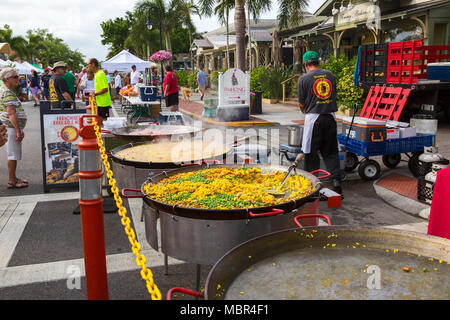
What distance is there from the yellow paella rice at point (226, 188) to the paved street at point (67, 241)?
3.33 feet

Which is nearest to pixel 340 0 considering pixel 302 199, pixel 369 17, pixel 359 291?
pixel 369 17

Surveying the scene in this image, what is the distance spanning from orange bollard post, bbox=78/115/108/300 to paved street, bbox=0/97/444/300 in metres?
1.29

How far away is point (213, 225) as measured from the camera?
3.10 metres

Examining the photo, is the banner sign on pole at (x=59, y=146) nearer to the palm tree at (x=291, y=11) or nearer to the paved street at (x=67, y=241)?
the paved street at (x=67, y=241)

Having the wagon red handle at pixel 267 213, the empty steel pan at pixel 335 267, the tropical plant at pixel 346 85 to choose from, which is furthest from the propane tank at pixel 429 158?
the tropical plant at pixel 346 85

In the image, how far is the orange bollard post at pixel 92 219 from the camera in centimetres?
267

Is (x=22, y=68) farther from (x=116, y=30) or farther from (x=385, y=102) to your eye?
(x=116, y=30)

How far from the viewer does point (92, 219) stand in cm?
268

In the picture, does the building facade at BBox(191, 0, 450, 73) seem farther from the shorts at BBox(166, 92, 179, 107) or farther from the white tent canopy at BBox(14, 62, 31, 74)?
the white tent canopy at BBox(14, 62, 31, 74)

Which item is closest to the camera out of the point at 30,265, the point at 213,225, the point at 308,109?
the point at 213,225

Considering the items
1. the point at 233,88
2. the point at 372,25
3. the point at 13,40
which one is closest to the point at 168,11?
the point at 13,40

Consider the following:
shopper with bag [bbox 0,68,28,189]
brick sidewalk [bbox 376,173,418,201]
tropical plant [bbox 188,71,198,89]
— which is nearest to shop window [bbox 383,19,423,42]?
brick sidewalk [bbox 376,173,418,201]
